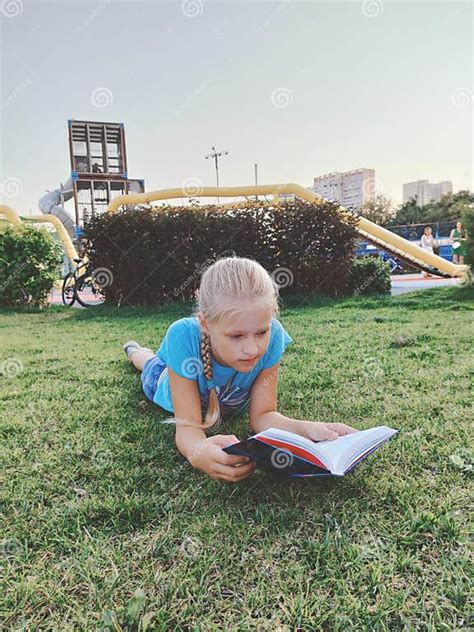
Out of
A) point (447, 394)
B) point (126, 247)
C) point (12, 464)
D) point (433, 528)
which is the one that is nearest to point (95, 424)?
point (12, 464)

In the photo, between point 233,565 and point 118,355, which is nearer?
point 233,565

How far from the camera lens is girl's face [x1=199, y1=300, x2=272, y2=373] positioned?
180 centimetres

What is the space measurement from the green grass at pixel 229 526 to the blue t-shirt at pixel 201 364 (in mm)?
214

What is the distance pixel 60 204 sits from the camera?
3197 centimetres

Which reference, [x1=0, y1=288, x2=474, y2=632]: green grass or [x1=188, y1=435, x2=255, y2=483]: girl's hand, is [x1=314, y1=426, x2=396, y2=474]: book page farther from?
[x1=188, y1=435, x2=255, y2=483]: girl's hand

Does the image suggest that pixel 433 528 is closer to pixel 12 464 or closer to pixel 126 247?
pixel 12 464

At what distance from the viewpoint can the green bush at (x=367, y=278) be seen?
366 inches

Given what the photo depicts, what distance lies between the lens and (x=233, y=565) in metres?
1.34

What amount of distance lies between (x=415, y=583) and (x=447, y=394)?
68.8 inches

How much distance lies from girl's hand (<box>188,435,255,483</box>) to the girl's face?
328 millimetres

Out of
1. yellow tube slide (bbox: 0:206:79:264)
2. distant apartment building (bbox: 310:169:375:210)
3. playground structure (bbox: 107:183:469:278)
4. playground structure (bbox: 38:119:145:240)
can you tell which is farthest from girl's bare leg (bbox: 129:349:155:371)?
distant apartment building (bbox: 310:169:375:210)

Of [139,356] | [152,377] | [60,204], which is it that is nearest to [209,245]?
[139,356]

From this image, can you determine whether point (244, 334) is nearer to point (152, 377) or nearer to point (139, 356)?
point (152, 377)

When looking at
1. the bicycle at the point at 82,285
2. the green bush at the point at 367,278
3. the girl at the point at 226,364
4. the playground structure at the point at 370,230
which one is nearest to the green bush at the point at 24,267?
the bicycle at the point at 82,285
